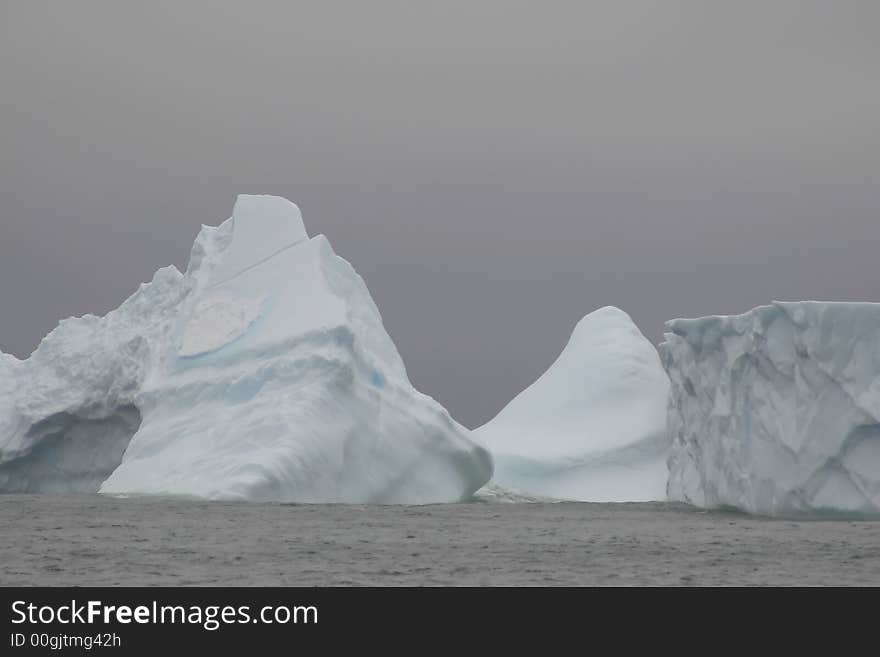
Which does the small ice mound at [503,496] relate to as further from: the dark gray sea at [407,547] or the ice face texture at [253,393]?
the dark gray sea at [407,547]

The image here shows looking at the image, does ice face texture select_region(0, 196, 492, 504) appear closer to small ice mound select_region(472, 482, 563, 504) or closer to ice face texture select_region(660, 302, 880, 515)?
small ice mound select_region(472, 482, 563, 504)

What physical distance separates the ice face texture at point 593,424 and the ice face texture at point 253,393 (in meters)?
4.70

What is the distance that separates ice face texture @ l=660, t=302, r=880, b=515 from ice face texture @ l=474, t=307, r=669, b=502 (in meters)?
6.71

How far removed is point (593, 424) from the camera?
27359 mm

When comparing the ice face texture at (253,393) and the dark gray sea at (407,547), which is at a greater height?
the ice face texture at (253,393)

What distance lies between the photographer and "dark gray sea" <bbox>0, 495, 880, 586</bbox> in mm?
10273

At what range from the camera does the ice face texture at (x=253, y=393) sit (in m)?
19.0

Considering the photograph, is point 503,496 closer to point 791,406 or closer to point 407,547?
point 791,406

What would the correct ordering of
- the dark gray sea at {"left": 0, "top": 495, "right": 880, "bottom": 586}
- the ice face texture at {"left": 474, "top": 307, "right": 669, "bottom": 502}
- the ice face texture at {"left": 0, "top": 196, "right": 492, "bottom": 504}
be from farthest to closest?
the ice face texture at {"left": 474, "top": 307, "right": 669, "bottom": 502}, the ice face texture at {"left": 0, "top": 196, "right": 492, "bottom": 504}, the dark gray sea at {"left": 0, "top": 495, "right": 880, "bottom": 586}

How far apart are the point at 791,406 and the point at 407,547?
248 inches

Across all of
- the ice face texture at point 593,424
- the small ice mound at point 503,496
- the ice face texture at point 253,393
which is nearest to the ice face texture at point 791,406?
the ice face texture at point 253,393

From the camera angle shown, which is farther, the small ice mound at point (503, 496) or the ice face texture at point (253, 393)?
the small ice mound at point (503, 496)

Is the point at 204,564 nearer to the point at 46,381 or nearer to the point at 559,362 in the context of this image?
the point at 46,381

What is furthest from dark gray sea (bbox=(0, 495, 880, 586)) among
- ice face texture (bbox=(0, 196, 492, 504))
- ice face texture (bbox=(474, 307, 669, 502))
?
ice face texture (bbox=(474, 307, 669, 502))
